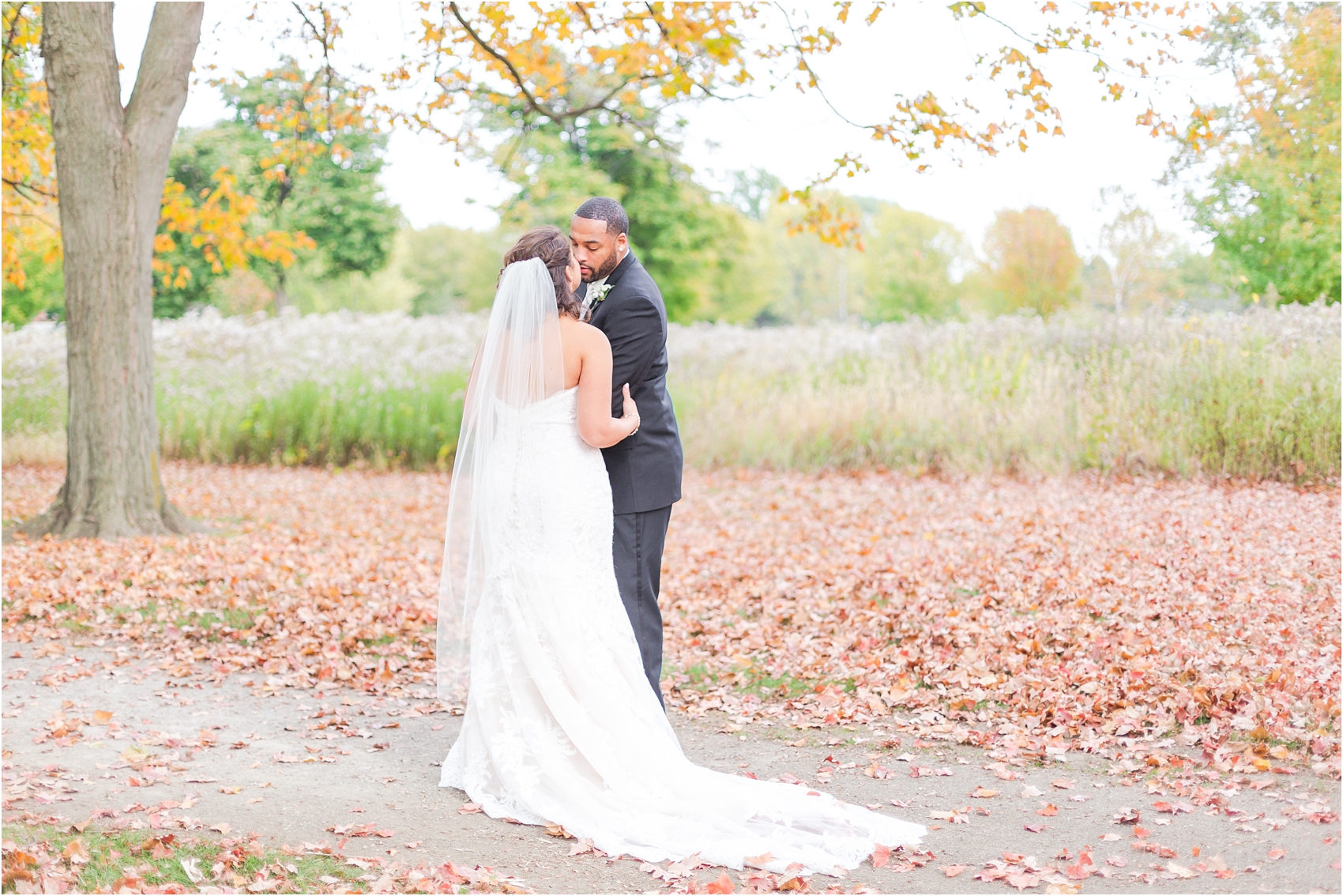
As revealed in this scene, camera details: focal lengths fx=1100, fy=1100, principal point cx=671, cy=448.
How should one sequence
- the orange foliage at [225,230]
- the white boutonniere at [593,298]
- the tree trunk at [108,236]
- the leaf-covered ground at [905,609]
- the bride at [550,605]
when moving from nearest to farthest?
the bride at [550,605]
the white boutonniere at [593,298]
the leaf-covered ground at [905,609]
the tree trunk at [108,236]
the orange foliage at [225,230]

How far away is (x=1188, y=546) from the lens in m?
8.52

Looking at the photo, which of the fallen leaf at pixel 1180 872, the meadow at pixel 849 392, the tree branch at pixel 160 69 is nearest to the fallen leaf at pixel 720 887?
the fallen leaf at pixel 1180 872

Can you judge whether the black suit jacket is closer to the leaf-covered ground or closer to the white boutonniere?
the white boutonniere

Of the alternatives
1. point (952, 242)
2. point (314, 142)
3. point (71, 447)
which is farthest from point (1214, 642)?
point (952, 242)

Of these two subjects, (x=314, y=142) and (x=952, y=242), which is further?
(x=952, y=242)

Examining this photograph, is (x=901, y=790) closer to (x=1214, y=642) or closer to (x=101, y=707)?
(x=1214, y=642)

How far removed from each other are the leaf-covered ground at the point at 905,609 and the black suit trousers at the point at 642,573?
1.16m

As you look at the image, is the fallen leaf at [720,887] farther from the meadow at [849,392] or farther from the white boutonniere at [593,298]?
the meadow at [849,392]

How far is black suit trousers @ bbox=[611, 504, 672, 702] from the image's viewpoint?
4.79 meters

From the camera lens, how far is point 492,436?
4.66 metres

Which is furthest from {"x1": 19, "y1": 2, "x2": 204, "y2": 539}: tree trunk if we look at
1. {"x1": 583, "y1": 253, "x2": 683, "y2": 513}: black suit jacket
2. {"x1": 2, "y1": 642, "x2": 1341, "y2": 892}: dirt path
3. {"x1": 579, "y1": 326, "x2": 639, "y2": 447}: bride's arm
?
{"x1": 579, "y1": 326, "x2": 639, "y2": 447}: bride's arm

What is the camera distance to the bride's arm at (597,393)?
4.44 m

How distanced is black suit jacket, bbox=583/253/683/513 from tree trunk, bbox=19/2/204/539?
21.7 feet

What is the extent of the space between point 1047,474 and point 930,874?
32.4 ft
